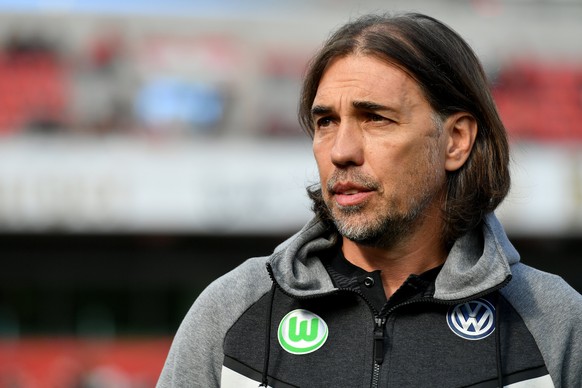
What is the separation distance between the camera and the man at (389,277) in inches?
107

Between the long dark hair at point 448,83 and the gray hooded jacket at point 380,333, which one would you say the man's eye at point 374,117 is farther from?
the gray hooded jacket at point 380,333

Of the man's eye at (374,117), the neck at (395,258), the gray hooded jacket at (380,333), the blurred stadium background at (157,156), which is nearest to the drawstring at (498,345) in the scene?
the gray hooded jacket at (380,333)

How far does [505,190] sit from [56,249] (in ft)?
50.4

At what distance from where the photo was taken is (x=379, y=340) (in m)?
2.72

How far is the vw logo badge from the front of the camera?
2.76m

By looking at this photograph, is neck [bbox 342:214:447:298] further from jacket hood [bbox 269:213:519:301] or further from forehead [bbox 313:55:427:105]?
forehead [bbox 313:55:427:105]

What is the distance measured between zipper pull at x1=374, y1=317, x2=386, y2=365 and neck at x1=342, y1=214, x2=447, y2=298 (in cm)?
12

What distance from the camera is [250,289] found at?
2.82m

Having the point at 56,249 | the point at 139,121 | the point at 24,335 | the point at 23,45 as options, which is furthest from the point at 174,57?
the point at 24,335

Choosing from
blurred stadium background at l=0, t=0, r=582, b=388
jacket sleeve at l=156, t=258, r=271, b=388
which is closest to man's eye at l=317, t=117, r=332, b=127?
jacket sleeve at l=156, t=258, r=271, b=388

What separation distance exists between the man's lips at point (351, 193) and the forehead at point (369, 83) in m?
0.21

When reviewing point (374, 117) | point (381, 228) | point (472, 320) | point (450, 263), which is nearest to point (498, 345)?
point (472, 320)

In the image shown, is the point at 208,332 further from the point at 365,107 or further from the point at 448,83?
the point at 448,83

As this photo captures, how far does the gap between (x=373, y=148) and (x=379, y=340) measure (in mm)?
440
